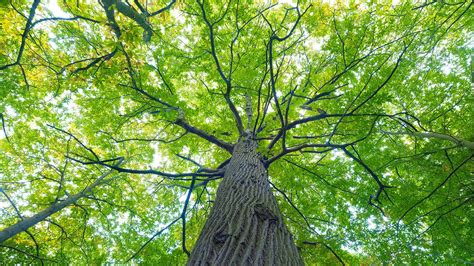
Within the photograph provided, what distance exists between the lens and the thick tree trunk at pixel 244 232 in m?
1.53

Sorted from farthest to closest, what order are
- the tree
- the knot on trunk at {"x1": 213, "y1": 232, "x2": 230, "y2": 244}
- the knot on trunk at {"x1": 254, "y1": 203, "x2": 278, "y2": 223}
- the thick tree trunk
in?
the tree, the knot on trunk at {"x1": 254, "y1": 203, "x2": 278, "y2": 223}, the knot on trunk at {"x1": 213, "y1": 232, "x2": 230, "y2": 244}, the thick tree trunk

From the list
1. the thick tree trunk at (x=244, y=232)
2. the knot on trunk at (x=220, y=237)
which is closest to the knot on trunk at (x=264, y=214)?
the thick tree trunk at (x=244, y=232)

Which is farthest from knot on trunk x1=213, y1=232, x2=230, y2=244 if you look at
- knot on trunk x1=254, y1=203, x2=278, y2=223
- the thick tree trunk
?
knot on trunk x1=254, y1=203, x2=278, y2=223

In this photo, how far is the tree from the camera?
2.66m

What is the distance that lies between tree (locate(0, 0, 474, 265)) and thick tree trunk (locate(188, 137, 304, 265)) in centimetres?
2

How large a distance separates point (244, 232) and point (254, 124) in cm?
356

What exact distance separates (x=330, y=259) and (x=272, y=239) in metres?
2.32

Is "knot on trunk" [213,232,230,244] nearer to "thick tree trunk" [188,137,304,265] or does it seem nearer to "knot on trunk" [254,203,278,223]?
"thick tree trunk" [188,137,304,265]

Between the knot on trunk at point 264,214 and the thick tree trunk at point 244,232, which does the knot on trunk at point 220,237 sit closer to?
the thick tree trunk at point 244,232

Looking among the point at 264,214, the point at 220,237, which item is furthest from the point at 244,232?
the point at 264,214

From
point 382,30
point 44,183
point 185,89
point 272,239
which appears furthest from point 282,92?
point 44,183

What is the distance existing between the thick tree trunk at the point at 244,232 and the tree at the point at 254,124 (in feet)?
0.05

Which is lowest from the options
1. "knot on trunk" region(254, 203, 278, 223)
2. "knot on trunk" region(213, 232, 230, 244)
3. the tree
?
"knot on trunk" region(213, 232, 230, 244)

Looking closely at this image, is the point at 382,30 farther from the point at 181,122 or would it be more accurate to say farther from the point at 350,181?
the point at 181,122
